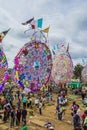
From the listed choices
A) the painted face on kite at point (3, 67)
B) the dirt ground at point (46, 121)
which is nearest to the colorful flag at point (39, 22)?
the painted face on kite at point (3, 67)

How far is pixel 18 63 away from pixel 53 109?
6482 mm

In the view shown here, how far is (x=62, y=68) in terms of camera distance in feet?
135

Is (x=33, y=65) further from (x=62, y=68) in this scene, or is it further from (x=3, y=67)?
(x=62, y=68)

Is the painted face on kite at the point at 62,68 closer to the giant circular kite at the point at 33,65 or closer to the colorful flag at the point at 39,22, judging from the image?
the giant circular kite at the point at 33,65

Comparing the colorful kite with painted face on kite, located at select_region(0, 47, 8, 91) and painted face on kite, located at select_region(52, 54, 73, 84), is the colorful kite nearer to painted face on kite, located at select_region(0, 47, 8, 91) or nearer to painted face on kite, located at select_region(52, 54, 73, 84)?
painted face on kite, located at select_region(0, 47, 8, 91)

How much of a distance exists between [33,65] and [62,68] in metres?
12.1

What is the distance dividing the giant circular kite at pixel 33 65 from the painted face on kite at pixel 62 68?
801cm

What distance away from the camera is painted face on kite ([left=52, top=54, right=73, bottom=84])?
40438mm

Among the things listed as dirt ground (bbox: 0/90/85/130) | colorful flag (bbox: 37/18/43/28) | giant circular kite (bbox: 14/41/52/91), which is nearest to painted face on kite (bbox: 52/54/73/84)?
giant circular kite (bbox: 14/41/52/91)

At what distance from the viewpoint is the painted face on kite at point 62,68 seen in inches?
1592

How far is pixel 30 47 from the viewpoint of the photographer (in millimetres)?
29422

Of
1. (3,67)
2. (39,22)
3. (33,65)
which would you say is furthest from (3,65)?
(39,22)

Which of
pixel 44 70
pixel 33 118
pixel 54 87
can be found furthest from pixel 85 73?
pixel 33 118

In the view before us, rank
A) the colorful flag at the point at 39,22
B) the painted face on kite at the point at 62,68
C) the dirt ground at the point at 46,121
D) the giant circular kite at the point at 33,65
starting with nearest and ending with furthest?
the dirt ground at the point at 46,121 < the giant circular kite at the point at 33,65 < the colorful flag at the point at 39,22 < the painted face on kite at the point at 62,68
